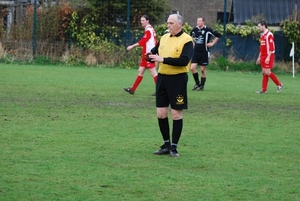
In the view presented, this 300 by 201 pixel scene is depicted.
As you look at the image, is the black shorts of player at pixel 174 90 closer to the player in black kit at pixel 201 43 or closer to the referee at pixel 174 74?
the referee at pixel 174 74

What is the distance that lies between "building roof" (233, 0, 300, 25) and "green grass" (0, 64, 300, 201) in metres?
18.1

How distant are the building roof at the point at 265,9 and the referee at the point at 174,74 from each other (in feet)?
85.5

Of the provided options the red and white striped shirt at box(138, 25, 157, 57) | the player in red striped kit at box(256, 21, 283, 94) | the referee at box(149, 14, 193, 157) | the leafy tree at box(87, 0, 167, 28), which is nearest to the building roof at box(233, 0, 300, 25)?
the leafy tree at box(87, 0, 167, 28)

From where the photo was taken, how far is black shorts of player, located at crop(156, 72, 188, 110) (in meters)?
8.68

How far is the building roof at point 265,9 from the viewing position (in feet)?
113

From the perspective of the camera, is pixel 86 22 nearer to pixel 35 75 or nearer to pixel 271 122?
pixel 35 75

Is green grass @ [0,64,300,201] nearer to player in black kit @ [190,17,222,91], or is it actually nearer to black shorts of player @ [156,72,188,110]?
black shorts of player @ [156,72,188,110]

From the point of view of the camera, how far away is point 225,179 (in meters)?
7.41

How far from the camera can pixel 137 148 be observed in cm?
921

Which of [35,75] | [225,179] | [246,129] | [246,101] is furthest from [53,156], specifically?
[35,75]

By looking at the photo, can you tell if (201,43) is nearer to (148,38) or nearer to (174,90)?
(148,38)

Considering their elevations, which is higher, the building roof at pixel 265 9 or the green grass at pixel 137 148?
the building roof at pixel 265 9

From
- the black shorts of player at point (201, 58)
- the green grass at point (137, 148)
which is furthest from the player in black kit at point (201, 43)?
the green grass at point (137, 148)

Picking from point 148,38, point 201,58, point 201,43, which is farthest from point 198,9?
point 148,38
